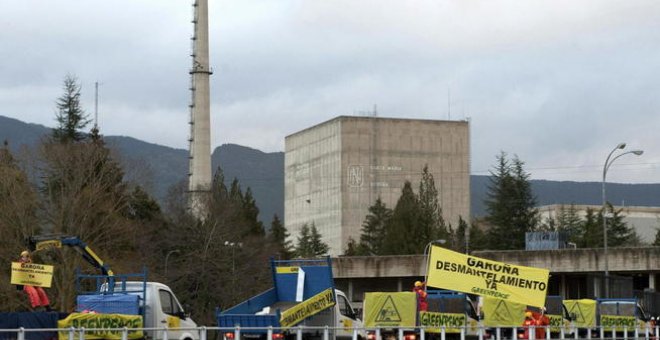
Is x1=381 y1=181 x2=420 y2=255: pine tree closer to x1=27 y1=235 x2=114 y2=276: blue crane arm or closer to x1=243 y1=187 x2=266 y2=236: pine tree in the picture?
x1=243 y1=187 x2=266 y2=236: pine tree

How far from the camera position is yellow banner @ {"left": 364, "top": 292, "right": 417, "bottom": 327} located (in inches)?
1276

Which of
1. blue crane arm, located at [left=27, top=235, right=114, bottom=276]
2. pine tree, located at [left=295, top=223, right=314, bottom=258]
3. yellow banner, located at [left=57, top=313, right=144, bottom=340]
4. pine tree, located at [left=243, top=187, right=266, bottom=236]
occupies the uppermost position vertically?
pine tree, located at [left=243, top=187, right=266, bottom=236]

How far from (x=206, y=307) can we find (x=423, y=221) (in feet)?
167

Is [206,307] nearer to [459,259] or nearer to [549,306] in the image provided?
[549,306]

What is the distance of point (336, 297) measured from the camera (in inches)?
1248

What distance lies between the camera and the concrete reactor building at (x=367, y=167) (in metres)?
180

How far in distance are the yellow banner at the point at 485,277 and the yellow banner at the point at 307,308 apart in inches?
101

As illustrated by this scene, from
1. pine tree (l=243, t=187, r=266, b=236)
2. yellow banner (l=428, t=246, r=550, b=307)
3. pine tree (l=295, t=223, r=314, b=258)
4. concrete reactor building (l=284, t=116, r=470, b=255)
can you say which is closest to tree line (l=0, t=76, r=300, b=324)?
pine tree (l=243, t=187, r=266, b=236)

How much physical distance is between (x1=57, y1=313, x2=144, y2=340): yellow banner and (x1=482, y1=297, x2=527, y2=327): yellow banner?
12.0 meters

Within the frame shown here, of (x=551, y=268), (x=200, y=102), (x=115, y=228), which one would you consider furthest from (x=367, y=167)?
(x=115, y=228)

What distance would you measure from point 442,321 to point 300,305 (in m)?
5.26

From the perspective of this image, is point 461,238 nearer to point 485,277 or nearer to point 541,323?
point 541,323

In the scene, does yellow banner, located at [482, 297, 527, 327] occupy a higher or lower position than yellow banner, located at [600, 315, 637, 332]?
higher

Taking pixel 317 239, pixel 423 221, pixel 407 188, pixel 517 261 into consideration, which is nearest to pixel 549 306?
pixel 517 261
